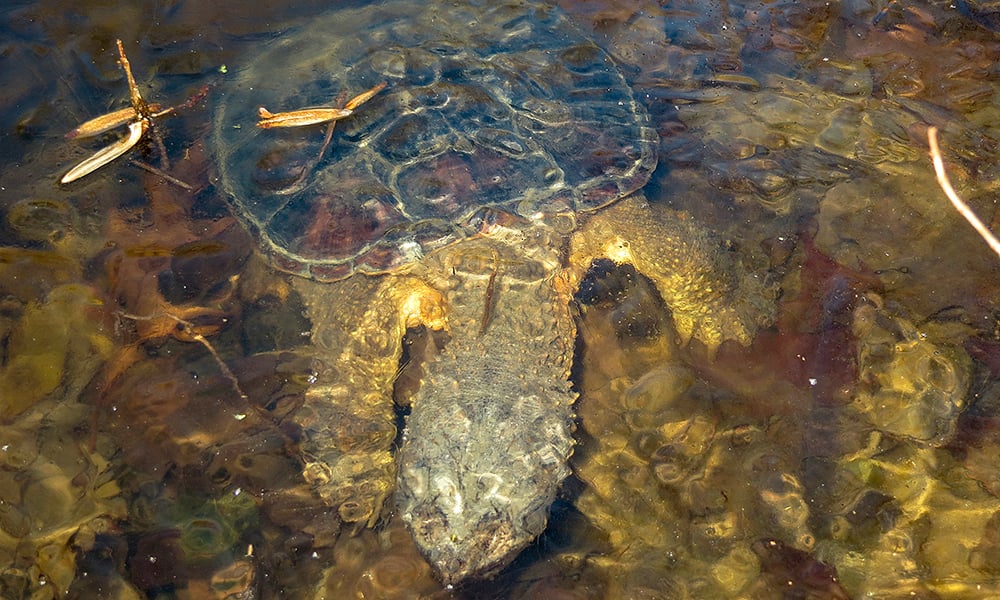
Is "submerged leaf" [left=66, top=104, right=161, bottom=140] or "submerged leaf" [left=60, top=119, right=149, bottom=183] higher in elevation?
"submerged leaf" [left=66, top=104, right=161, bottom=140]

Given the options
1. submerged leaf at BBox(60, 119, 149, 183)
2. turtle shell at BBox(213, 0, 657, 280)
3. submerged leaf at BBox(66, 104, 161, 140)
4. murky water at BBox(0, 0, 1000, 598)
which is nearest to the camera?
murky water at BBox(0, 0, 1000, 598)

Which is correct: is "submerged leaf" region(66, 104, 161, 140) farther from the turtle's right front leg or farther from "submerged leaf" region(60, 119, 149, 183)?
the turtle's right front leg

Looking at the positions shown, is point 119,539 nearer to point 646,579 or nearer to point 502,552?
point 502,552

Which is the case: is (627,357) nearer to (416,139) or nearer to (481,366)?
(481,366)

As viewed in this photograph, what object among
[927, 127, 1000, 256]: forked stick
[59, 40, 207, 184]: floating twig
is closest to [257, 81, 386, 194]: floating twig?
[59, 40, 207, 184]: floating twig

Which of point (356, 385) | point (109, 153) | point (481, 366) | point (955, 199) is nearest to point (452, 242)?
point (481, 366)

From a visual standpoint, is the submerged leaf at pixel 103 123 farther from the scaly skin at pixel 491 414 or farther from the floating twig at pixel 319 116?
the scaly skin at pixel 491 414

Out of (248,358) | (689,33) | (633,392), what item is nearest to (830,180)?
(689,33)
